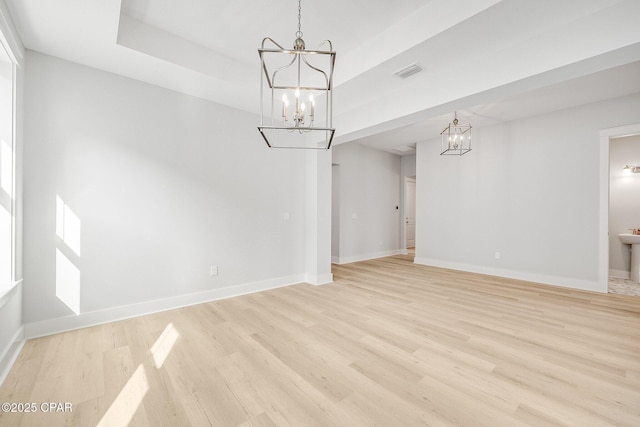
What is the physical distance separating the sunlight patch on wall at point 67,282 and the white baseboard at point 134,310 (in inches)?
5.0

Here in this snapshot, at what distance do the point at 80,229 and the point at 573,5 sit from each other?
4.79 metres

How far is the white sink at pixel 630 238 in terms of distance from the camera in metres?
4.62

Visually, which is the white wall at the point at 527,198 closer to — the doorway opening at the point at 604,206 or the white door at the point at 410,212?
the doorway opening at the point at 604,206

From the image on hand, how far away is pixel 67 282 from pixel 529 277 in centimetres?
683

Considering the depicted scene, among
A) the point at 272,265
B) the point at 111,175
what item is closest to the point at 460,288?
the point at 272,265

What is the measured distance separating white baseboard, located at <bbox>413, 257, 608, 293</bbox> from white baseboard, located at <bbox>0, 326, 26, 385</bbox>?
659 centimetres

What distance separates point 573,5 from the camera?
1909mm

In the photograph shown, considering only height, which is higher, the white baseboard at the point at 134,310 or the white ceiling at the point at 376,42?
the white ceiling at the point at 376,42

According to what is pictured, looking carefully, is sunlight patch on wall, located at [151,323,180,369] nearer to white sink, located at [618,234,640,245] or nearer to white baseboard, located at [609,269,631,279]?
white sink, located at [618,234,640,245]

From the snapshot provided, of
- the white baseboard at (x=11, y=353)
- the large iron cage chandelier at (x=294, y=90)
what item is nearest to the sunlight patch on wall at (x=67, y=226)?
the white baseboard at (x=11, y=353)

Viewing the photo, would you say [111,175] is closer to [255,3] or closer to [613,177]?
[255,3]

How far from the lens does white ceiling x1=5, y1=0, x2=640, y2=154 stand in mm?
1984

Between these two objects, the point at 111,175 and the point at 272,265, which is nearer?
the point at 111,175

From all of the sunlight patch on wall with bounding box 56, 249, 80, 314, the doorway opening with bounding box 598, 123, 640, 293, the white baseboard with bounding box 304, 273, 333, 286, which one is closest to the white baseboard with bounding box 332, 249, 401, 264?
the white baseboard with bounding box 304, 273, 333, 286
